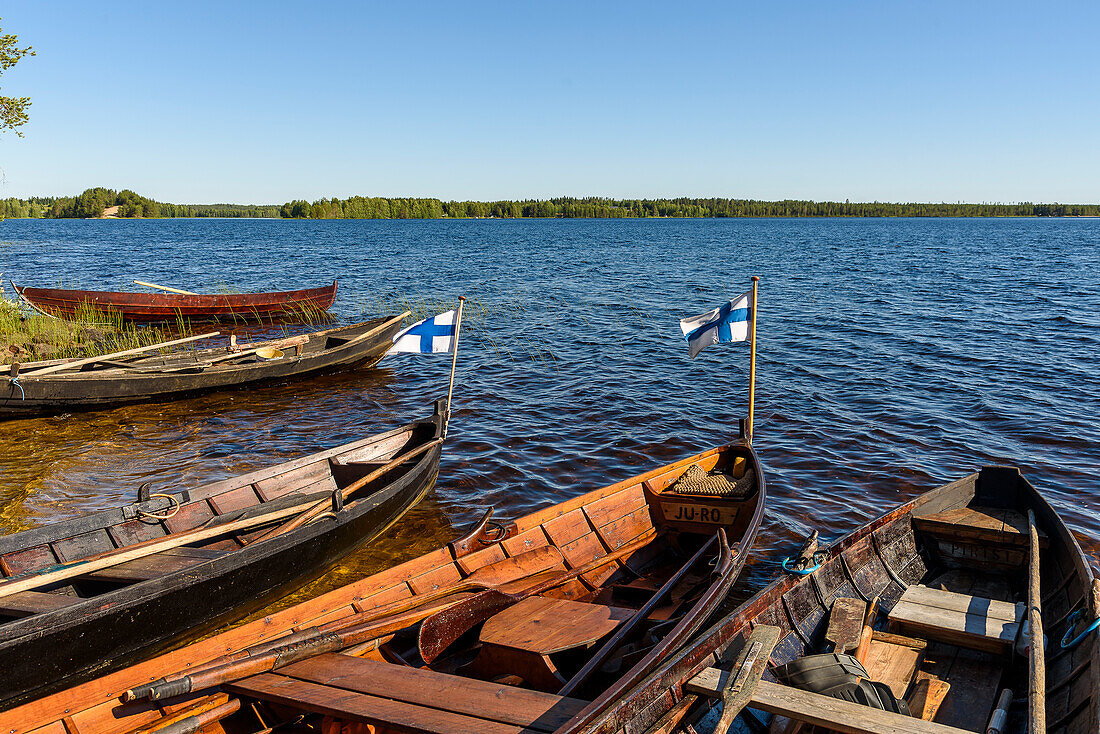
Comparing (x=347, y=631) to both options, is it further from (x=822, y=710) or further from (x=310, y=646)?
(x=822, y=710)

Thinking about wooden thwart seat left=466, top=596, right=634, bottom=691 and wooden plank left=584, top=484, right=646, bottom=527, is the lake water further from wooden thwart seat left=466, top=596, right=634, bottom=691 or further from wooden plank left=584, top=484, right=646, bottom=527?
wooden thwart seat left=466, top=596, right=634, bottom=691

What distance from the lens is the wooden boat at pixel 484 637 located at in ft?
16.5

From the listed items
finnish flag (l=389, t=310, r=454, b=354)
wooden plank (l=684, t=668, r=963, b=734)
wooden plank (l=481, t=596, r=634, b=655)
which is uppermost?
finnish flag (l=389, t=310, r=454, b=354)

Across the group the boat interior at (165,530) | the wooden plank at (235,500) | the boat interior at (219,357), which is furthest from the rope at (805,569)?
the boat interior at (219,357)

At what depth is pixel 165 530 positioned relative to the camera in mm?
8188

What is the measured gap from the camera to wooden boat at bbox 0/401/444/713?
6211 millimetres

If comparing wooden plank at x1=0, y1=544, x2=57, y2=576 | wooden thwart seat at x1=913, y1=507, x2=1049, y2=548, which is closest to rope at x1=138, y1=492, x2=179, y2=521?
wooden plank at x1=0, y1=544, x2=57, y2=576

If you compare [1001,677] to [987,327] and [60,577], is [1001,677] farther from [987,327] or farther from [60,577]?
[987,327]

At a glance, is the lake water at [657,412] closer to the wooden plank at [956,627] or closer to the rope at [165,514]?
the rope at [165,514]

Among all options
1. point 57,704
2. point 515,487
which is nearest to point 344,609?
point 57,704

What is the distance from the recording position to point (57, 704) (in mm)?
4883

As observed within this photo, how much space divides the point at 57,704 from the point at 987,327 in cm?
3197

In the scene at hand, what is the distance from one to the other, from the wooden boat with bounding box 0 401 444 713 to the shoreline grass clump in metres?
11.5

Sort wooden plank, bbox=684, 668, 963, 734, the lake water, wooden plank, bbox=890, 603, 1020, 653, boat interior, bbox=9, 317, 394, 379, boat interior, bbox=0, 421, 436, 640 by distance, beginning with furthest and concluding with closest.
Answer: boat interior, bbox=9, 317, 394, 379, the lake water, boat interior, bbox=0, 421, 436, 640, wooden plank, bbox=890, 603, 1020, 653, wooden plank, bbox=684, 668, 963, 734
